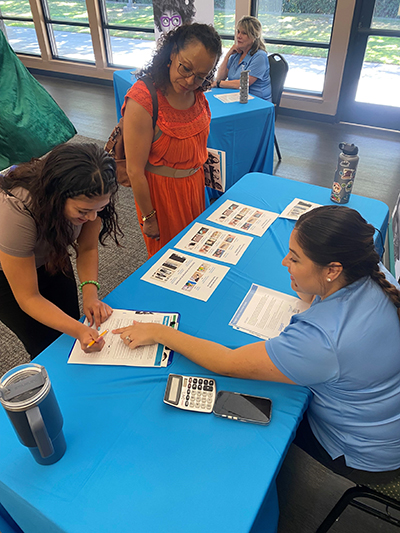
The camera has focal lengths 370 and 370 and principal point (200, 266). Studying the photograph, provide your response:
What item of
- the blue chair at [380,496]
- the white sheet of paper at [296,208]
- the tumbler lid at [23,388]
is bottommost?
the blue chair at [380,496]

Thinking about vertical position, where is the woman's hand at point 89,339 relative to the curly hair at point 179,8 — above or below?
below

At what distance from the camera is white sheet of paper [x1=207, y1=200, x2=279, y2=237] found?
1.76 m

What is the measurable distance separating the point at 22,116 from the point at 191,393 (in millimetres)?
2159

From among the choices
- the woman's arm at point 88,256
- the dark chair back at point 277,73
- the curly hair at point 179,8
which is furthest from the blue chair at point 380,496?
the curly hair at point 179,8

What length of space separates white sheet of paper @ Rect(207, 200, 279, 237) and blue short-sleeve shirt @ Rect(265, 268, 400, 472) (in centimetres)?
81

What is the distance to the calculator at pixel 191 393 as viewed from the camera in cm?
100

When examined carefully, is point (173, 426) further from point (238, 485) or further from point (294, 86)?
point (294, 86)

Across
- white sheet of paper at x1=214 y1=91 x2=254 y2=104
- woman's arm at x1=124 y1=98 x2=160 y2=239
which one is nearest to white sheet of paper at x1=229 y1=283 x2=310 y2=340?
woman's arm at x1=124 y1=98 x2=160 y2=239

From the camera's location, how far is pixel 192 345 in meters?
1.11

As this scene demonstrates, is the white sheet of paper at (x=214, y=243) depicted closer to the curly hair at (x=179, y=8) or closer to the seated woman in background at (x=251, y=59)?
the seated woman in background at (x=251, y=59)

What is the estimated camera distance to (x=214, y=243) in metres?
1.65

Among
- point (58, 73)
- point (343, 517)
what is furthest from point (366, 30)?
point (58, 73)

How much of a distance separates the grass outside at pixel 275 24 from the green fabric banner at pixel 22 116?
140 inches

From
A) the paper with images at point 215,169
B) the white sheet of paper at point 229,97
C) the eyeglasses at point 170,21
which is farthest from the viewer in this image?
the eyeglasses at point 170,21
